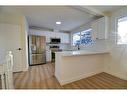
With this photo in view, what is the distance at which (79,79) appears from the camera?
3.16 metres

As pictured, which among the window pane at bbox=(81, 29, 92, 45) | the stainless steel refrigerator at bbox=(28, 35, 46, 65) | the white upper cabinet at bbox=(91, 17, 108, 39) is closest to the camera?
the white upper cabinet at bbox=(91, 17, 108, 39)

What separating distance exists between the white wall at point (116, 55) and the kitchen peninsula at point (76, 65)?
277 millimetres

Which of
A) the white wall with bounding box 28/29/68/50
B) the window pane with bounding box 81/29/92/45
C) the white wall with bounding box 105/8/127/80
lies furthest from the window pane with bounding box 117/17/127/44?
the white wall with bounding box 28/29/68/50

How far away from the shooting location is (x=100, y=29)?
3830 millimetres

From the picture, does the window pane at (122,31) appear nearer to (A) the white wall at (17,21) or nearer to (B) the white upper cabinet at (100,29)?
(B) the white upper cabinet at (100,29)

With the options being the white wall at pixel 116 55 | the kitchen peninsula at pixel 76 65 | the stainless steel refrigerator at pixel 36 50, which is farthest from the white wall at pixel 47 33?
the white wall at pixel 116 55

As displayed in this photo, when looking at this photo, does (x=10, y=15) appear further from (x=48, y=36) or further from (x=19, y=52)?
(x=48, y=36)

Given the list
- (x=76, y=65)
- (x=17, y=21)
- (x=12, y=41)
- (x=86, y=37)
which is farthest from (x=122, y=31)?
(x=12, y=41)

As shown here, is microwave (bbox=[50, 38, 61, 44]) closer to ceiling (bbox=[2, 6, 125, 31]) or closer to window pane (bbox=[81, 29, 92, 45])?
window pane (bbox=[81, 29, 92, 45])

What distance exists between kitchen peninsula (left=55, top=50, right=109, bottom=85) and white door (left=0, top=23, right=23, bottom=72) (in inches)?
66.6

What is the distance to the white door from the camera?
3734 mm

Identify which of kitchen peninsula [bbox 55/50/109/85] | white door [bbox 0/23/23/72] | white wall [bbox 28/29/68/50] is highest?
white wall [bbox 28/29/68/50]

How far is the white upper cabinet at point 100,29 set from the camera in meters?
3.64
